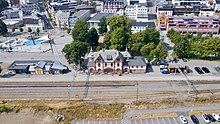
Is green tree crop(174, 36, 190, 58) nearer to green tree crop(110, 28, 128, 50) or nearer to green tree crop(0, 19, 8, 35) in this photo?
green tree crop(110, 28, 128, 50)

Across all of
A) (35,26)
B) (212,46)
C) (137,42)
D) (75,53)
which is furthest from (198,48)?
(35,26)

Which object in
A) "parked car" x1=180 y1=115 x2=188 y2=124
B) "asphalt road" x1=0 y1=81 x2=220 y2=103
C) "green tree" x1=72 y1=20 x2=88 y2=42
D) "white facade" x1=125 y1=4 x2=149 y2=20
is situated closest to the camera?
"parked car" x1=180 y1=115 x2=188 y2=124

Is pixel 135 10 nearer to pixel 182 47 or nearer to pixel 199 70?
pixel 182 47

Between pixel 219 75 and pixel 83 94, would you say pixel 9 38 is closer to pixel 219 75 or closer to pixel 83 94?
pixel 83 94

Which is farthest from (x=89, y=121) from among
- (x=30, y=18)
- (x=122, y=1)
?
(x=122, y=1)

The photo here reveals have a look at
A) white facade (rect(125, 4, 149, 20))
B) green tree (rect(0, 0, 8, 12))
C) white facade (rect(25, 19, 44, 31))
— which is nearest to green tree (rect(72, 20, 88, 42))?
white facade (rect(25, 19, 44, 31))

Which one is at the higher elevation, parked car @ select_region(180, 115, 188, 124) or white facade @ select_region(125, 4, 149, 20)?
white facade @ select_region(125, 4, 149, 20)
